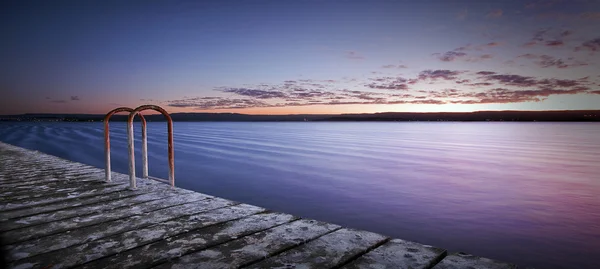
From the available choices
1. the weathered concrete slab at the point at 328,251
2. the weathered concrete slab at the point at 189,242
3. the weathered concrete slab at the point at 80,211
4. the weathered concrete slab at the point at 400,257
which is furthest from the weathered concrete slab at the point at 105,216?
the weathered concrete slab at the point at 400,257

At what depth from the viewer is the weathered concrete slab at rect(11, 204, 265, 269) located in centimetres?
252

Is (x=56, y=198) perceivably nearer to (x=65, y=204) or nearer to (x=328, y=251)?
(x=65, y=204)

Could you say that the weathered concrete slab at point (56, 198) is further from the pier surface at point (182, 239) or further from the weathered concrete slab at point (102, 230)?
the weathered concrete slab at point (102, 230)

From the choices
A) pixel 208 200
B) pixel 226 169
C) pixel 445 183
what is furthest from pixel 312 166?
pixel 208 200

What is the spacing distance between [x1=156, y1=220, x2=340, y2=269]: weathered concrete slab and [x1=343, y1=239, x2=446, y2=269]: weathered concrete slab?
60 centimetres

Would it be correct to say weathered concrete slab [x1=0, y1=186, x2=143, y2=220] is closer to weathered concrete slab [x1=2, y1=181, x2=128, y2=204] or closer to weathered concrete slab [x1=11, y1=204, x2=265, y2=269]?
weathered concrete slab [x1=2, y1=181, x2=128, y2=204]

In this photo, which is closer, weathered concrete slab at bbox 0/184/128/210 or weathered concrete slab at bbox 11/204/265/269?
weathered concrete slab at bbox 11/204/265/269

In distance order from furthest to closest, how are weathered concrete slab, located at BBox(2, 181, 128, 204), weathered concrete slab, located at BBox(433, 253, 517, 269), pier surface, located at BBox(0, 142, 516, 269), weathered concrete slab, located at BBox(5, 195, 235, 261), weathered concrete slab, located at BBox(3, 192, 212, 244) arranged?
weathered concrete slab, located at BBox(2, 181, 128, 204), weathered concrete slab, located at BBox(3, 192, 212, 244), weathered concrete slab, located at BBox(5, 195, 235, 261), pier surface, located at BBox(0, 142, 516, 269), weathered concrete slab, located at BBox(433, 253, 517, 269)

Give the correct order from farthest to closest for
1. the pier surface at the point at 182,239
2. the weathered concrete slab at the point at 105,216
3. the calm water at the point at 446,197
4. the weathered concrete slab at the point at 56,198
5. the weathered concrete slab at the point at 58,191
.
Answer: the calm water at the point at 446,197, the weathered concrete slab at the point at 58,191, the weathered concrete slab at the point at 56,198, the weathered concrete slab at the point at 105,216, the pier surface at the point at 182,239

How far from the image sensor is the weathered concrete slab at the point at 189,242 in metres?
2.50

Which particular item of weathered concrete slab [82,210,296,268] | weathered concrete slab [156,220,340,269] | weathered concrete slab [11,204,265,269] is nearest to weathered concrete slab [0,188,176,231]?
weathered concrete slab [11,204,265,269]

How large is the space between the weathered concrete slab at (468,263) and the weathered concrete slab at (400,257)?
0.19 feet

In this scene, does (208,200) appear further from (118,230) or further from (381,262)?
(381,262)

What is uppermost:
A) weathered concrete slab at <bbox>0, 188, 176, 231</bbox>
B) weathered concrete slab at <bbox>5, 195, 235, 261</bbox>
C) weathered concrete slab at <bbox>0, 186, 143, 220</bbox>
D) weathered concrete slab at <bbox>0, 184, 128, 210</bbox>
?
weathered concrete slab at <bbox>5, 195, 235, 261</bbox>
